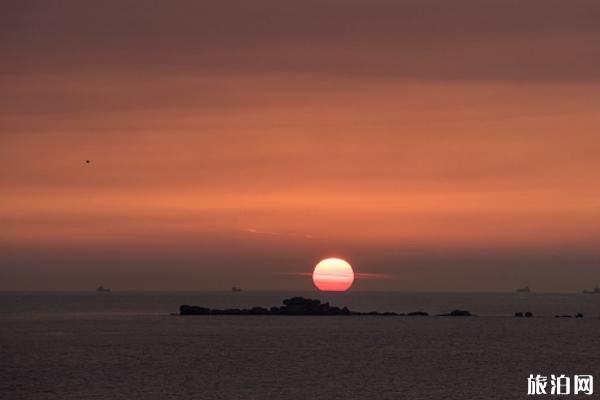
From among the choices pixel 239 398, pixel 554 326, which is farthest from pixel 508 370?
pixel 554 326

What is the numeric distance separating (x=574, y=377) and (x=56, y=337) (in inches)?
3290

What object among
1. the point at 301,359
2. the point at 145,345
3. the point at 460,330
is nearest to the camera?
the point at 301,359

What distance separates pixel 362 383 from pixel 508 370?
19.7 metres

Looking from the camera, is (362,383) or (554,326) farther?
(554,326)

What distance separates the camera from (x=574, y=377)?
323 feet

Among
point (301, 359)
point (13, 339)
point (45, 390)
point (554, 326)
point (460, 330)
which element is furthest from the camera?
point (554, 326)

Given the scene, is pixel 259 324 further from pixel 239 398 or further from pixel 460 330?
pixel 239 398

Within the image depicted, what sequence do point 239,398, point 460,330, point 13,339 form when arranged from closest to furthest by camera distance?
1. point 239,398
2. point 13,339
3. point 460,330

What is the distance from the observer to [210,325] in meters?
193

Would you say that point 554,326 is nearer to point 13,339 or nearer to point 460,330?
point 460,330

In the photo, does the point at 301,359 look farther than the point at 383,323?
No

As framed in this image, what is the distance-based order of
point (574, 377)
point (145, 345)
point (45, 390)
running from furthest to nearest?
point (145, 345) → point (574, 377) → point (45, 390)

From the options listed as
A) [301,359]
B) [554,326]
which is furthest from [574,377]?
[554,326]

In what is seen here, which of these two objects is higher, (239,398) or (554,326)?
(554,326)
